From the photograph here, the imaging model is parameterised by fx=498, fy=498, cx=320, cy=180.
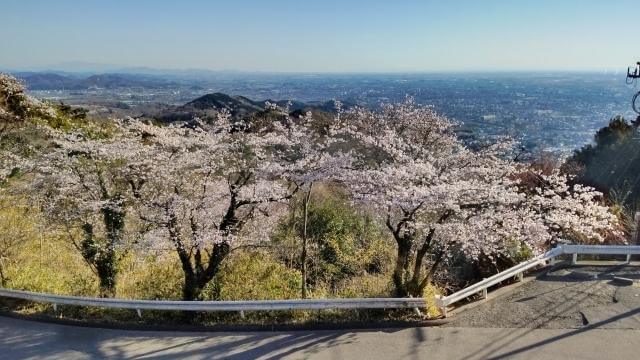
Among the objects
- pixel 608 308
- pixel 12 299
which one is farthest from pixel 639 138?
pixel 12 299

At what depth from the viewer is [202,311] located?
31.6 feet

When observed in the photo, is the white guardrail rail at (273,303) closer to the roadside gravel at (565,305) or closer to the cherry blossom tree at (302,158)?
the roadside gravel at (565,305)

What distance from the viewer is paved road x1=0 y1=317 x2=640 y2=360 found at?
25.2 feet

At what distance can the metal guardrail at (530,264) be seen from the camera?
29.7 ft

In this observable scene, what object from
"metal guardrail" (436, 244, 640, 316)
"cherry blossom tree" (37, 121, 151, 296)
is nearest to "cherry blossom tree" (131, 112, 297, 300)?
"cherry blossom tree" (37, 121, 151, 296)

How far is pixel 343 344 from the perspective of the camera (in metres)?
8.14

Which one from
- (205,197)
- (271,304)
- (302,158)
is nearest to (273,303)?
(271,304)

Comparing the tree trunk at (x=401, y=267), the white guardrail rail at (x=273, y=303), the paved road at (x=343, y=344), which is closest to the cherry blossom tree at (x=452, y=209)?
the tree trunk at (x=401, y=267)

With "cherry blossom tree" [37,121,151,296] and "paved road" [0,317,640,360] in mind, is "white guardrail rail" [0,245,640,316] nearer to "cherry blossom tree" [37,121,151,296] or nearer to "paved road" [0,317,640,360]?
"paved road" [0,317,640,360]

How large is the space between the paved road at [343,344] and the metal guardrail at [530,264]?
0.72m

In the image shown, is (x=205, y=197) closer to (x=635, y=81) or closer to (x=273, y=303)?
(x=273, y=303)

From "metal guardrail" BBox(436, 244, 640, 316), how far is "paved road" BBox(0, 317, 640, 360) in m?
0.72

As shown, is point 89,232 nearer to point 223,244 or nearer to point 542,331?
A: point 223,244

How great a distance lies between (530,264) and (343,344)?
4.68 meters
